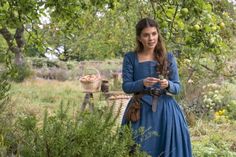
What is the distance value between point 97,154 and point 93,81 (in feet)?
19.1

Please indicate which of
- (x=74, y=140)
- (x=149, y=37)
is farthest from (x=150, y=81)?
(x=74, y=140)

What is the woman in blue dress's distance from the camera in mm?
3246

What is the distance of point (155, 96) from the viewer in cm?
326

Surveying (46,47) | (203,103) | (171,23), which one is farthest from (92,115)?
(203,103)

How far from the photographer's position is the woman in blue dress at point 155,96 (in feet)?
10.6

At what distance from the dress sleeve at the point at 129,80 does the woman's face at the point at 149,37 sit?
0.55ft

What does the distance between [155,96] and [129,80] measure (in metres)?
0.21

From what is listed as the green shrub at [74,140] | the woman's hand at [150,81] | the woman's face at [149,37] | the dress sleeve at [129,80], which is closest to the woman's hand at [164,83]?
the woman's hand at [150,81]

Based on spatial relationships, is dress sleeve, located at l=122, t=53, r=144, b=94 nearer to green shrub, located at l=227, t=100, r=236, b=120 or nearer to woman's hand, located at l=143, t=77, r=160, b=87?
woman's hand, located at l=143, t=77, r=160, b=87

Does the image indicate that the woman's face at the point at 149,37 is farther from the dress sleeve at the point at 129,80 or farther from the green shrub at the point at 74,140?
the green shrub at the point at 74,140

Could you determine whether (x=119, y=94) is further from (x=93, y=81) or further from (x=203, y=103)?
(x=203, y=103)

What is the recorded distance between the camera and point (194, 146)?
209 inches

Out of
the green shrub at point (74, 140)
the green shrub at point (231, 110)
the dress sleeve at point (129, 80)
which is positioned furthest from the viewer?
the green shrub at point (231, 110)

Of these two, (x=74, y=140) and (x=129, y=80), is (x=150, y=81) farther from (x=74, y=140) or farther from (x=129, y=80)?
(x=74, y=140)
